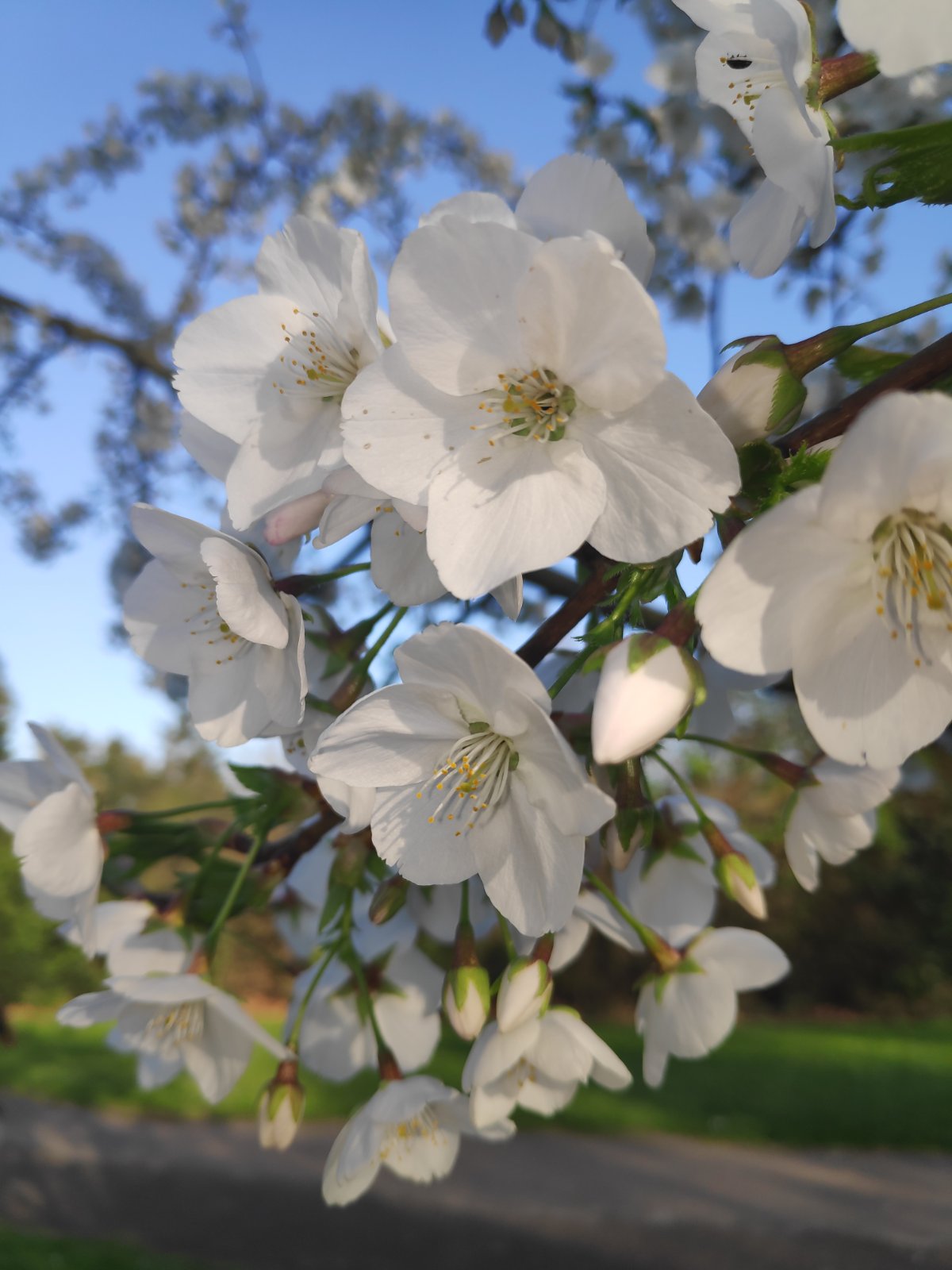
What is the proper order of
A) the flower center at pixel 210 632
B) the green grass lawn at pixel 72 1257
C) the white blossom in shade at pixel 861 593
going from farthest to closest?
the green grass lawn at pixel 72 1257, the flower center at pixel 210 632, the white blossom in shade at pixel 861 593

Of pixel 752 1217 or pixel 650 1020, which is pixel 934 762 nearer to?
pixel 752 1217

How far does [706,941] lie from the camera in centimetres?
150

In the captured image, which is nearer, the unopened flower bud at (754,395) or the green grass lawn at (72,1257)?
the unopened flower bud at (754,395)

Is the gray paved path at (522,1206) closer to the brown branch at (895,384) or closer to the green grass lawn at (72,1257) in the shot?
the green grass lawn at (72,1257)

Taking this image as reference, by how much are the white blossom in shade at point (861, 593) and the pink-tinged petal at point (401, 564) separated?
36 cm

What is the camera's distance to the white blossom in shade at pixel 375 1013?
1680mm

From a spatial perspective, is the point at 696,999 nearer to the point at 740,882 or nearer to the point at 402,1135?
the point at 740,882

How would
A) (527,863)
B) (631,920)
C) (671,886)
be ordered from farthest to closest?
(671,886)
(631,920)
(527,863)

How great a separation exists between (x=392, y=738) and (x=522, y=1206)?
266 inches

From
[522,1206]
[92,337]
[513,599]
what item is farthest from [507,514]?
[522,1206]

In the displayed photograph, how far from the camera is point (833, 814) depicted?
1435 millimetres

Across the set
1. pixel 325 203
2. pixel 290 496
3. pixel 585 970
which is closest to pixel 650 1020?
pixel 290 496

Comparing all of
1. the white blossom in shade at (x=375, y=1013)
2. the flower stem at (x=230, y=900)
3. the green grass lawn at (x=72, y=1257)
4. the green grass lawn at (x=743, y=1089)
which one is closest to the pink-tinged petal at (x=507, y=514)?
the flower stem at (x=230, y=900)

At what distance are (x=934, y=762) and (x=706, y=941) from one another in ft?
43.9
